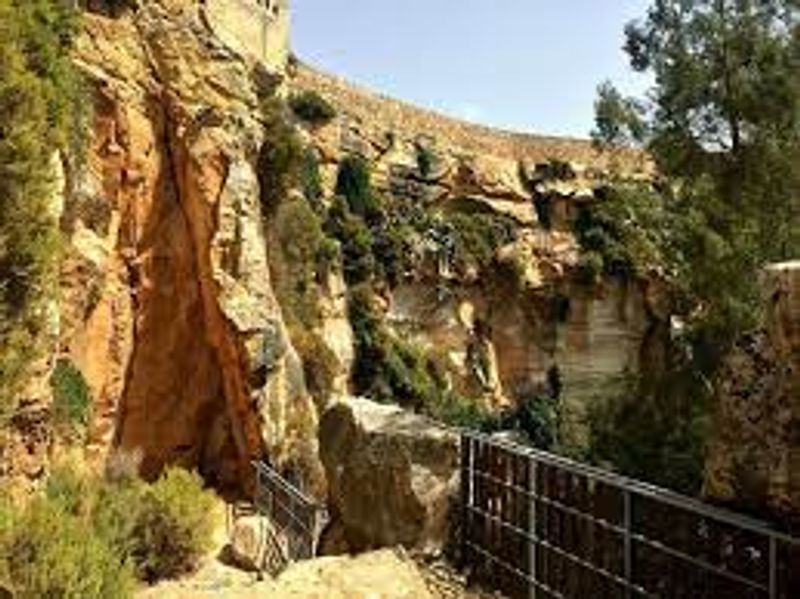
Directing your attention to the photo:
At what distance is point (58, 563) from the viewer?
8797mm

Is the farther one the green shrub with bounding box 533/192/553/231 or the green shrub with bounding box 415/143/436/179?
the green shrub with bounding box 533/192/553/231

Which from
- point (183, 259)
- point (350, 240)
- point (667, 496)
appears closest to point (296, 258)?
point (350, 240)

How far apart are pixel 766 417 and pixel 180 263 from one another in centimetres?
1910

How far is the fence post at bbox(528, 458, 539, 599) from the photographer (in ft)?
25.5

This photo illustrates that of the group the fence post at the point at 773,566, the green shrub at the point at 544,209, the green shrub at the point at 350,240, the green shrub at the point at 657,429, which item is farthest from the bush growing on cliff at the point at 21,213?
the green shrub at the point at 544,209

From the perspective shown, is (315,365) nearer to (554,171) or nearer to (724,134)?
(724,134)

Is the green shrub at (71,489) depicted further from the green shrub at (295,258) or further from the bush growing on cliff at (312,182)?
the bush growing on cliff at (312,182)

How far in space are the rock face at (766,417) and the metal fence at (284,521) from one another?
740 centimetres

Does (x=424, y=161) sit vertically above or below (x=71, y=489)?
above

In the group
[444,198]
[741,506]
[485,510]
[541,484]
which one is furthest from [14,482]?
[444,198]

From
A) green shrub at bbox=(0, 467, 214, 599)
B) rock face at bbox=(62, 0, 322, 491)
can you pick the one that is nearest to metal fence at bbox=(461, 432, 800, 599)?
green shrub at bbox=(0, 467, 214, 599)

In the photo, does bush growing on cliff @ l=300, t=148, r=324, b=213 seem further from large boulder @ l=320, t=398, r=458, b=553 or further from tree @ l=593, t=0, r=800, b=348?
large boulder @ l=320, t=398, r=458, b=553

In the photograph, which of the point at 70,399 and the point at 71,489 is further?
the point at 70,399

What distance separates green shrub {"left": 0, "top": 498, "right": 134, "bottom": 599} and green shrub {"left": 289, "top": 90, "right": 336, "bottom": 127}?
22.9 meters
